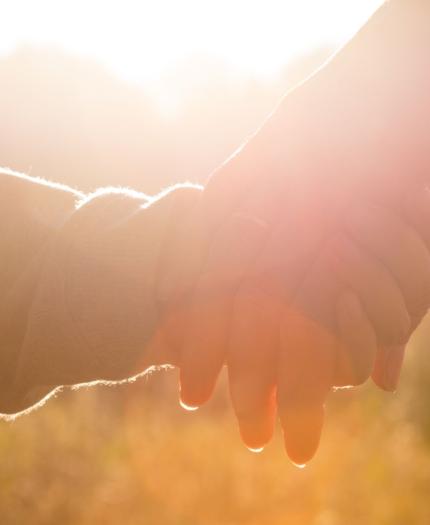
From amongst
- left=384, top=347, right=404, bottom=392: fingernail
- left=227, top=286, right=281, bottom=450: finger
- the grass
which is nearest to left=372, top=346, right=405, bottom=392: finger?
left=384, top=347, right=404, bottom=392: fingernail

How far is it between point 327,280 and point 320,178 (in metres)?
0.25

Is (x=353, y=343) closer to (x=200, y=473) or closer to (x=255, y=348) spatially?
(x=255, y=348)

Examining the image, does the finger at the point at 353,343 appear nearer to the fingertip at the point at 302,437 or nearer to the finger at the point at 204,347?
the fingertip at the point at 302,437

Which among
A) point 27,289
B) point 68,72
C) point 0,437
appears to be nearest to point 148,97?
point 68,72

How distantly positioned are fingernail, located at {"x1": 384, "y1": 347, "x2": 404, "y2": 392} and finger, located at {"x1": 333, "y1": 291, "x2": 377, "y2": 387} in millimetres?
71

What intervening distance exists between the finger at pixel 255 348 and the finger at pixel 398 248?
0.27 meters

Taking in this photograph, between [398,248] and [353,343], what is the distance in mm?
246

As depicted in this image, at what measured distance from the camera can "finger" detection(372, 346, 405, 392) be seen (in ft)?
5.83

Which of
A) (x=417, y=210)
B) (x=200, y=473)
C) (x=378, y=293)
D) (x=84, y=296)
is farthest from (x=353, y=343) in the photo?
(x=200, y=473)

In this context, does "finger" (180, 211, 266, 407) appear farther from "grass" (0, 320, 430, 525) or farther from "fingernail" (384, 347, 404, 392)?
"grass" (0, 320, 430, 525)

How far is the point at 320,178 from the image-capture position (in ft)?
5.96

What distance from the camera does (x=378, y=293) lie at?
1.73m

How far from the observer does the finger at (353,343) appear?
170 centimetres

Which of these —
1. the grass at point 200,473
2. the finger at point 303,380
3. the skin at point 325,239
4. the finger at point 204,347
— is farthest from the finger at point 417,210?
the grass at point 200,473
